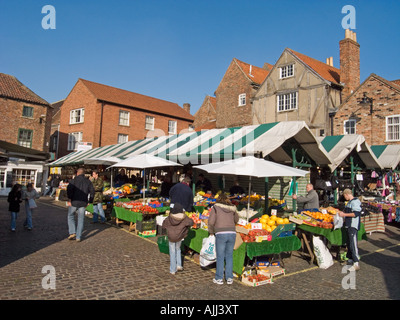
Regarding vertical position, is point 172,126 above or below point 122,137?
above

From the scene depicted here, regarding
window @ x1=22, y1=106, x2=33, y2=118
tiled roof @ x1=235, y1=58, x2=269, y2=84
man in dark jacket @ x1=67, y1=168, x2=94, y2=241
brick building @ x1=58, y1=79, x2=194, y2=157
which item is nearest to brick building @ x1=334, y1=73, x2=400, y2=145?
tiled roof @ x1=235, y1=58, x2=269, y2=84

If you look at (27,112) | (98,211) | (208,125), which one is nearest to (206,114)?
(208,125)

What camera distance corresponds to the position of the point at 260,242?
6.04 meters

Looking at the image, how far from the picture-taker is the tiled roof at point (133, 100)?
3108 cm

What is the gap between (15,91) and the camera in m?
28.0

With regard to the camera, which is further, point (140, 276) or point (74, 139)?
point (74, 139)

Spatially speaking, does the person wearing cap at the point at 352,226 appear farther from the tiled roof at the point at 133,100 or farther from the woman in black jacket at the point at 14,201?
the tiled roof at the point at 133,100

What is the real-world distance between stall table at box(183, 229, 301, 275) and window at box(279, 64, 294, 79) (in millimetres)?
21410

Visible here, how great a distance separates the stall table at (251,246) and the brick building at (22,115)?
25.9 m

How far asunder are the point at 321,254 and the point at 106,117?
88.9 feet

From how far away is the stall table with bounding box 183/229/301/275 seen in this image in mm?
5840

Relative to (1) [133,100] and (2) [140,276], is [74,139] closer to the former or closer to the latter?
(1) [133,100]

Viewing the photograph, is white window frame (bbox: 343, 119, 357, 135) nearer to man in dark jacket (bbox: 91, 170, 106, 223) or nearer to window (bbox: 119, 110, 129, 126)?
man in dark jacket (bbox: 91, 170, 106, 223)
